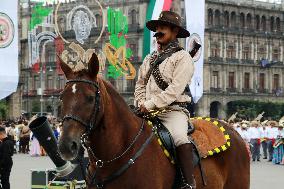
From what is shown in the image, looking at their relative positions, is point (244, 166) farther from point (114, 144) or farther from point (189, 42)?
point (189, 42)

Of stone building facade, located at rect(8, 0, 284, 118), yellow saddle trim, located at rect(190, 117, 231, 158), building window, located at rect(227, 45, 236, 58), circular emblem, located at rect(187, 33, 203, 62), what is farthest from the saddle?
building window, located at rect(227, 45, 236, 58)

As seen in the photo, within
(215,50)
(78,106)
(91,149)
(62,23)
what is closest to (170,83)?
(91,149)

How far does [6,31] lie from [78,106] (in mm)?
5468

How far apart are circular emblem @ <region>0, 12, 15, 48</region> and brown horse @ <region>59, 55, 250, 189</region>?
486cm

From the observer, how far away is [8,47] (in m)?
10.0

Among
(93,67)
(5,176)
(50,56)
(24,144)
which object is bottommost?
(24,144)

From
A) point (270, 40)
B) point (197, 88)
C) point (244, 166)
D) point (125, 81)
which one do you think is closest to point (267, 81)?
point (270, 40)

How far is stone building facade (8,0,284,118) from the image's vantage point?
233 ft

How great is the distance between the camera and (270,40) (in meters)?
78.2

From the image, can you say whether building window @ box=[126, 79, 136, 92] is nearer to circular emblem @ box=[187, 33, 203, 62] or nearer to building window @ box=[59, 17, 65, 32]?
building window @ box=[59, 17, 65, 32]

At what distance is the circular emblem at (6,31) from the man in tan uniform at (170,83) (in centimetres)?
431

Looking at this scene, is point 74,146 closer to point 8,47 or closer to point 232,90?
point 8,47

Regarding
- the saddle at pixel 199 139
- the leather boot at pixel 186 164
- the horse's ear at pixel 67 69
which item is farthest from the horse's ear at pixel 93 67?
the leather boot at pixel 186 164

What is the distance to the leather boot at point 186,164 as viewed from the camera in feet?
18.7
